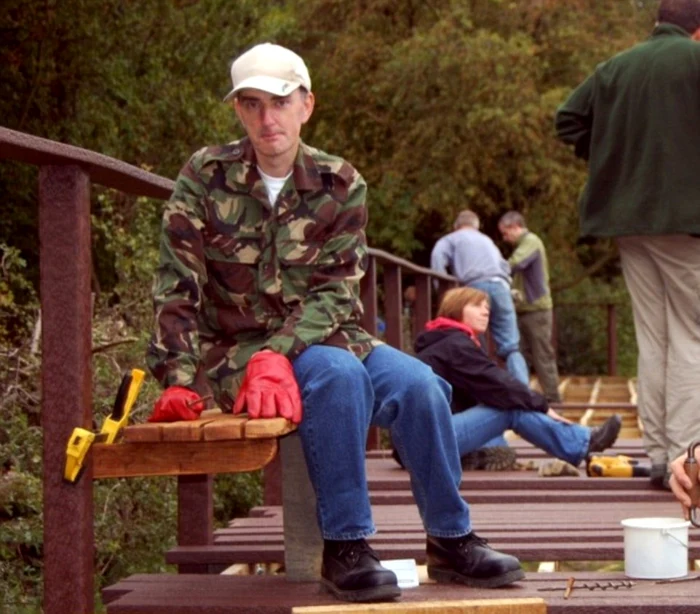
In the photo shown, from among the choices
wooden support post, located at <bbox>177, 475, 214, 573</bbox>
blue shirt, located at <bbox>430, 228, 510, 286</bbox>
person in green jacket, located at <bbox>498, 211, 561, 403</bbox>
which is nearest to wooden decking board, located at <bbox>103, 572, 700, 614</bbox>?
wooden support post, located at <bbox>177, 475, 214, 573</bbox>

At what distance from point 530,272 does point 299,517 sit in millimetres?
9725

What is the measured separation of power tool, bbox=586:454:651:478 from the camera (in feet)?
21.0

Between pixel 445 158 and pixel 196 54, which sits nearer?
pixel 196 54

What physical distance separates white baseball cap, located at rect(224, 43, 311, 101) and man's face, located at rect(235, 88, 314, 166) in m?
0.03

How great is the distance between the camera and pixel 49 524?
11.7 ft

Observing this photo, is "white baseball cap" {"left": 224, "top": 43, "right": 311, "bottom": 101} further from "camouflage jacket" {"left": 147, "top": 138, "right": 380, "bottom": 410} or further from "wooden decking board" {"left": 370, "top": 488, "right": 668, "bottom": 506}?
"wooden decking board" {"left": 370, "top": 488, "right": 668, "bottom": 506}

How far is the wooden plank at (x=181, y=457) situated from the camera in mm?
3449

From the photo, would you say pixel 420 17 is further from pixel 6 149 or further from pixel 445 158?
pixel 6 149

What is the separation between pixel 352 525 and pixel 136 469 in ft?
1.42

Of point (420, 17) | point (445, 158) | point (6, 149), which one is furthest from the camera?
point (420, 17)

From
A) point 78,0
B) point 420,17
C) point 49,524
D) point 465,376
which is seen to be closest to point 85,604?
point 49,524

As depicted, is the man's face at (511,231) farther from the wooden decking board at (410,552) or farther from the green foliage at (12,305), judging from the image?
the wooden decking board at (410,552)

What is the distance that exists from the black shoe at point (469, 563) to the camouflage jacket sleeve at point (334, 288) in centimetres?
50

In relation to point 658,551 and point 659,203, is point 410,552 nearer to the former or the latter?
point 658,551
